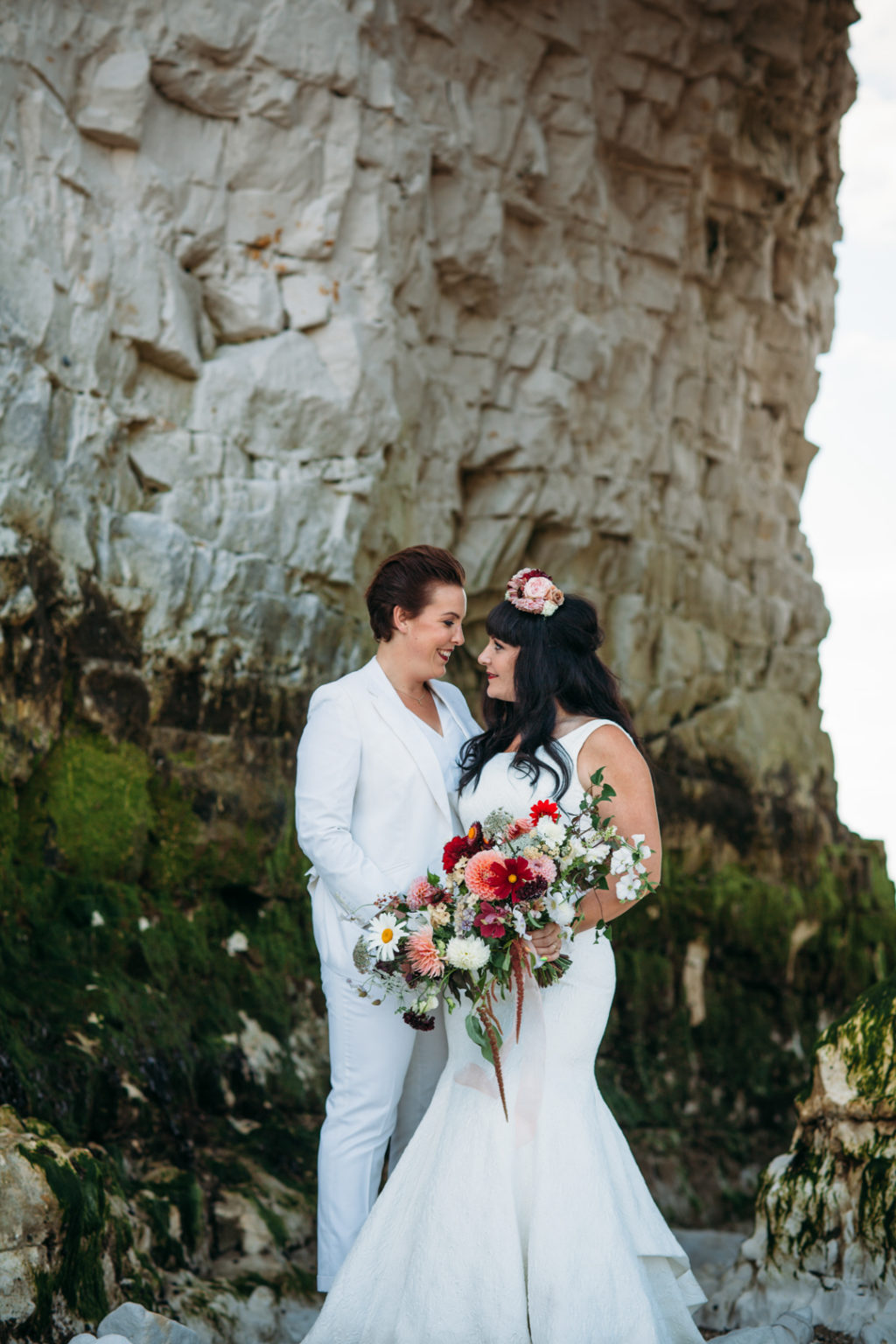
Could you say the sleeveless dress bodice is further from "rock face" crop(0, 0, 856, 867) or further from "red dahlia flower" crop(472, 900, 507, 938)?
"rock face" crop(0, 0, 856, 867)

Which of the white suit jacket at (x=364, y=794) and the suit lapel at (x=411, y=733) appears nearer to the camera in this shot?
the white suit jacket at (x=364, y=794)

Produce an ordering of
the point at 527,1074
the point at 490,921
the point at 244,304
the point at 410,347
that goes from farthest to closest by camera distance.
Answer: the point at 410,347, the point at 244,304, the point at 527,1074, the point at 490,921

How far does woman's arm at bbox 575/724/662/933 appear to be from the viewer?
141 inches

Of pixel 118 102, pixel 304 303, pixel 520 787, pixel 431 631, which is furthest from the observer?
pixel 304 303

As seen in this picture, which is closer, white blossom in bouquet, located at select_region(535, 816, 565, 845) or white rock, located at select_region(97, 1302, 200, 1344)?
white blossom in bouquet, located at select_region(535, 816, 565, 845)

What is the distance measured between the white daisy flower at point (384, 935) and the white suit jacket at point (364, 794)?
0.52m

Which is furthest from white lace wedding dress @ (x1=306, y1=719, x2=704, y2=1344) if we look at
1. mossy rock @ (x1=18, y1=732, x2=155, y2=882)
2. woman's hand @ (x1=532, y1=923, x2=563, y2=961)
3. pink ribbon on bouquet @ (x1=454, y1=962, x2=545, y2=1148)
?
mossy rock @ (x1=18, y1=732, x2=155, y2=882)

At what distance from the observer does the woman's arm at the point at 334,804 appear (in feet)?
12.8

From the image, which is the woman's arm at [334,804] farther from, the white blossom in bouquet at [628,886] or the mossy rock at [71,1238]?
the mossy rock at [71,1238]

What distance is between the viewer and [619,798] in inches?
143

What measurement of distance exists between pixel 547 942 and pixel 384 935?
1.46 ft

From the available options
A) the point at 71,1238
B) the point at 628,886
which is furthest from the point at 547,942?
the point at 71,1238

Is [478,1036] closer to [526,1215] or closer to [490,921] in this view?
[490,921]

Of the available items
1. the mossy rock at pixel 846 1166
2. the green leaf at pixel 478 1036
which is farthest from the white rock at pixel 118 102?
the mossy rock at pixel 846 1166
